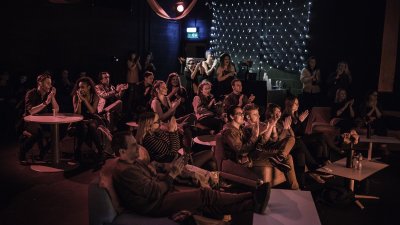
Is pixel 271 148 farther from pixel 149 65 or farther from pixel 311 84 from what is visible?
pixel 149 65

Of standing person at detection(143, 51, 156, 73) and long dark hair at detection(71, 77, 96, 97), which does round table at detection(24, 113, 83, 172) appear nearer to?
long dark hair at detection(71, 77, 96, 97)

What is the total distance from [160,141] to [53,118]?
2.15 m

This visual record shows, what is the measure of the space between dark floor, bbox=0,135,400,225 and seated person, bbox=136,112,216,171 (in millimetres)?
995

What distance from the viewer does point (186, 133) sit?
5.71 metres

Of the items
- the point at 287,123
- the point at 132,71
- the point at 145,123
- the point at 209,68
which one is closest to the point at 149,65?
the point at 132,71

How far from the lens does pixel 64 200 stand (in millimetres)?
4688

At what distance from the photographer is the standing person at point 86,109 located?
20.0ft

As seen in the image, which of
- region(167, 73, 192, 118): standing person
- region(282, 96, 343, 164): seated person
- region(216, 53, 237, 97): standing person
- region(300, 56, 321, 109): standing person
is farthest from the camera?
region(300, 56, 321, 109): standing person

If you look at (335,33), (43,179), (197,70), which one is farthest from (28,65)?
(335,33)

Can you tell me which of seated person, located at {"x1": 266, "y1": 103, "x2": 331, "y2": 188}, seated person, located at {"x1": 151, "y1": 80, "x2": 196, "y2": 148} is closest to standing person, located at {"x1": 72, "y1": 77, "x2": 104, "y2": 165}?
seated person, located at {"x1": 151, "y1": 80, "x2": 196, "y2": 148}

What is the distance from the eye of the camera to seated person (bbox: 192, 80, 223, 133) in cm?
631

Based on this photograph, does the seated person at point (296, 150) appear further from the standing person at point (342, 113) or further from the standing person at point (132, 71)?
the standing person at point (132, 71)

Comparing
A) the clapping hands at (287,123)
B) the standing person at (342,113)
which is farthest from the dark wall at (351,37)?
the clapping hands at (287,123)

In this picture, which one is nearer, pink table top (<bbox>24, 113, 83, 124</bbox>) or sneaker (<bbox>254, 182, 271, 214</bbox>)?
sneaker (<bbox>254, 182, 271, 214</bbox>)
